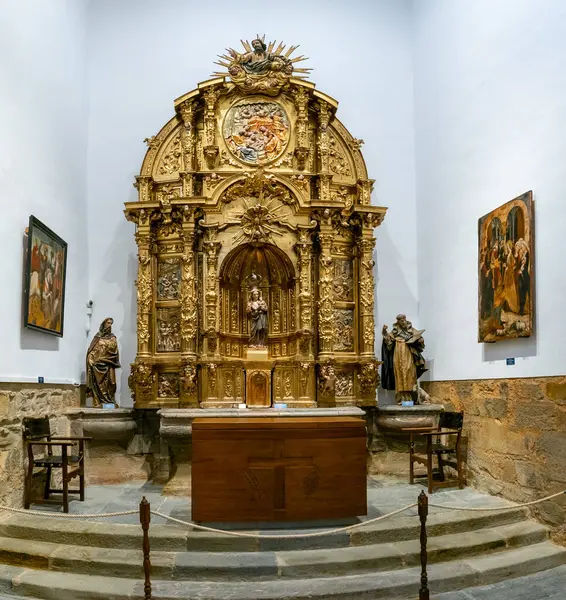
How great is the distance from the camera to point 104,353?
9.20 m

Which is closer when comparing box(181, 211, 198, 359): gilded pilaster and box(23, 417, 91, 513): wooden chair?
box(23, 417, 91, 513): wooden chair

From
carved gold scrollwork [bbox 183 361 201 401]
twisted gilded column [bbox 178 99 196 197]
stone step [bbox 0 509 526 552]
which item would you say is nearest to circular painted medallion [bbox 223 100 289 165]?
twisted gilded column [bbox 178 99 196 197]

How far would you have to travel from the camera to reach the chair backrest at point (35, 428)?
7042mm

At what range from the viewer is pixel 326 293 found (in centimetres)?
948

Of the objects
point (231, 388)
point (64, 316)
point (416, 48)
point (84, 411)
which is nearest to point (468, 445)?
point (231, 388)

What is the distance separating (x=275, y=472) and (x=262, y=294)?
427cm

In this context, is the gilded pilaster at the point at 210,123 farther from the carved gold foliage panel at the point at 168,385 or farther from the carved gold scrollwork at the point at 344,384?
the carved gold scrollwork at the point at 344,384

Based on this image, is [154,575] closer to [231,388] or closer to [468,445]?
[231,388]

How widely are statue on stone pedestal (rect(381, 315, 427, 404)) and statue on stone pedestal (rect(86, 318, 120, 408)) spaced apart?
425cm

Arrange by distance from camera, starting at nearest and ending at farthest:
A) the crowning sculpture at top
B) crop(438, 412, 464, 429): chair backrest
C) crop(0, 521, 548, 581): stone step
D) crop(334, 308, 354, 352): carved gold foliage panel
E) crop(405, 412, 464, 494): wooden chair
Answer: crop(0, 521, 548, 581): stone step
crop(405, 412, 464, 494): wooden chair
crop(438, 412, 464, 429): chair backrest
crop(334, 308, 354, 352): carved gold foliage panel
the crowning sculpture at top

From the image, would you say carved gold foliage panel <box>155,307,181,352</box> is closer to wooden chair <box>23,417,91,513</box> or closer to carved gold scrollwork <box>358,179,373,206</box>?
wooden chair <box>23,417,91,513</box>

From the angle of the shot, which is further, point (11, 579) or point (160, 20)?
point (160, 20)

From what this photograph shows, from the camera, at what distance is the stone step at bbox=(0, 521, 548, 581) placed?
5520 millimetres

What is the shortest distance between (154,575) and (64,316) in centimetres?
465
